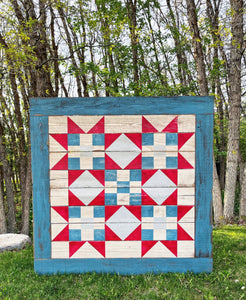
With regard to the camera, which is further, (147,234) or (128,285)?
(147,234)

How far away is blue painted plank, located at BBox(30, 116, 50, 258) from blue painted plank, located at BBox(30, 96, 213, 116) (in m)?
0.18

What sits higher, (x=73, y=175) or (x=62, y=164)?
(x=62, y=164)

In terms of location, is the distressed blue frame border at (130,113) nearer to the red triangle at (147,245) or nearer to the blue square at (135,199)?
the red triangle at (147,245)

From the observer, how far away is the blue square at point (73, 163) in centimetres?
297

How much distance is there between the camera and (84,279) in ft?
9.46

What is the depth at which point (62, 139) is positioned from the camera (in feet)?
9.75

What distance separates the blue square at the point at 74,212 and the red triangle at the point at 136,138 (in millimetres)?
1046

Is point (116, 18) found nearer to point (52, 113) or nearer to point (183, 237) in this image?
point (52, 113)

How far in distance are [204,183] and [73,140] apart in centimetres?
166

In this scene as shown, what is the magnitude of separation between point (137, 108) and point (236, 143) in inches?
199

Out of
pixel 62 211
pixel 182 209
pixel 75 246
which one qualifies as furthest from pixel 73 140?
pixel 182 209

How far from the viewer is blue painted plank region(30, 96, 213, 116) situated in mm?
2930

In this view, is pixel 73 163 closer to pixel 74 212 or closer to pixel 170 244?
pixel 74 212

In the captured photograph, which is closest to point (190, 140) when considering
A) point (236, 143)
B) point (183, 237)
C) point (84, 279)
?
point (183, 237)
